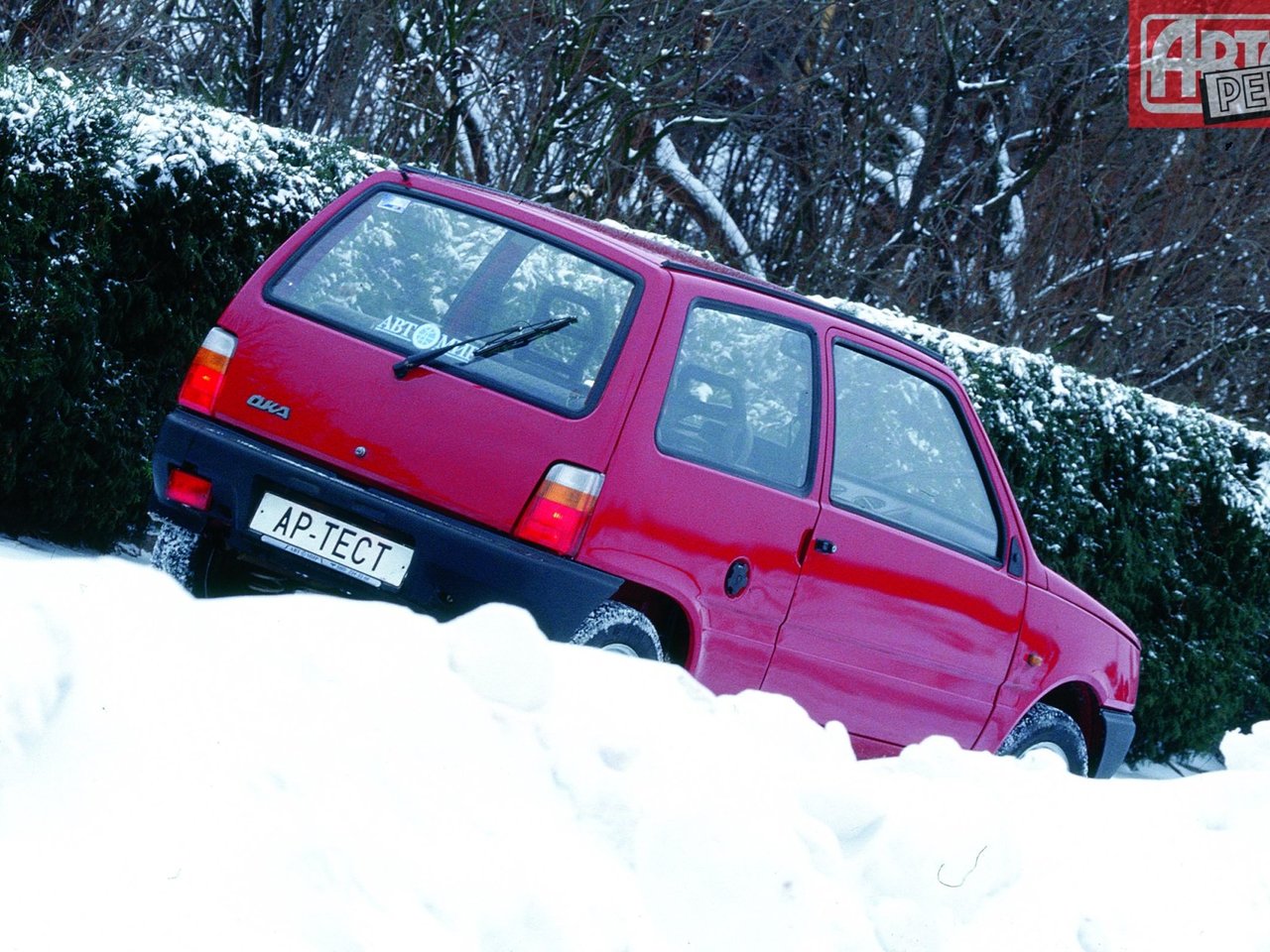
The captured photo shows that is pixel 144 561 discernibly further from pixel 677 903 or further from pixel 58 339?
pixel 677 903

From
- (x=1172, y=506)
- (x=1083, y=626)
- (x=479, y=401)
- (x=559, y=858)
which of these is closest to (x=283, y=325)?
(x=479, y=401)

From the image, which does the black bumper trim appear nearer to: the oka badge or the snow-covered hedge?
the snow-covered hedge

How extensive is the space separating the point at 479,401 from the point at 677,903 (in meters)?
1.79

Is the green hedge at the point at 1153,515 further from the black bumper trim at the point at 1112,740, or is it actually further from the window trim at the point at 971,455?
the window trim at the point at 971,455

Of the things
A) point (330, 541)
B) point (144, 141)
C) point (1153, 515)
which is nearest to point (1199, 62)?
point (1153, 515)

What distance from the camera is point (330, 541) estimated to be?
4164mm

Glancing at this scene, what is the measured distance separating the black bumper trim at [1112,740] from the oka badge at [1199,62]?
10.3 metres

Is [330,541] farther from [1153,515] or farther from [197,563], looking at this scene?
[1153,515]

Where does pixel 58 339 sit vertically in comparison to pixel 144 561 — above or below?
above

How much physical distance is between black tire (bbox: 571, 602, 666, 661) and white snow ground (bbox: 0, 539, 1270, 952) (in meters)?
0.69

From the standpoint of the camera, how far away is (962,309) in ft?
47.1

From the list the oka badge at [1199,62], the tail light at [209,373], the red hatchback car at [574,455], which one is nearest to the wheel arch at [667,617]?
the red hatchback car at [574,455]

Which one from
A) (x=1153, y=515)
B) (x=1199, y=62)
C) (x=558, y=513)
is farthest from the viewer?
(x=1199, y=62)

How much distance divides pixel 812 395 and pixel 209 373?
184cm
